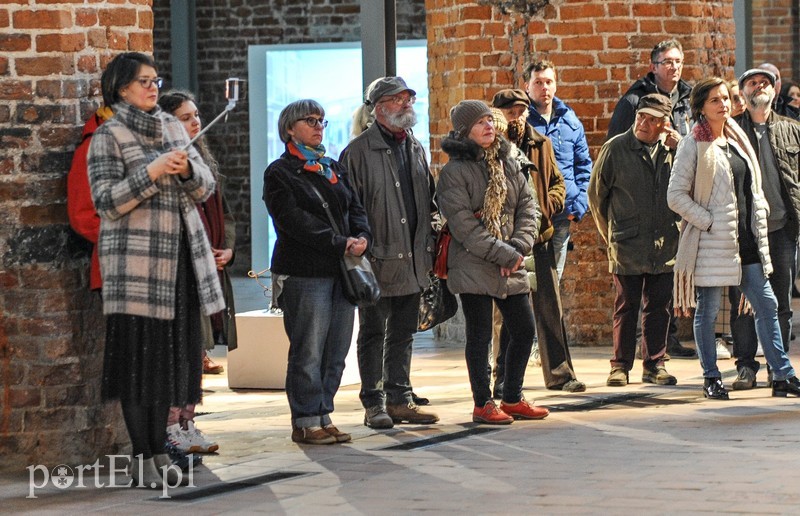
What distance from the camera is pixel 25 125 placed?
673 centimetres

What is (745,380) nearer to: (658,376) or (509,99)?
(658,376)

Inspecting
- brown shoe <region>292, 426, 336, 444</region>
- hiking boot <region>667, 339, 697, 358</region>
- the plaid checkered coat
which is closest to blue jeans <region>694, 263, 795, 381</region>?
hiking boot <region>667, 339, 697, 358</region>

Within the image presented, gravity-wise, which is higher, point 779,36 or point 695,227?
point 779,36

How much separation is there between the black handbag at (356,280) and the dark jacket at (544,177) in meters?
1.65

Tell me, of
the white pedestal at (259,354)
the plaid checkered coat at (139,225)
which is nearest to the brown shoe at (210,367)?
the white pedestal at (259,354)

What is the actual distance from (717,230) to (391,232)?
5.96 feet

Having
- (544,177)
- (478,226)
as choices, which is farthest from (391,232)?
(544,177)

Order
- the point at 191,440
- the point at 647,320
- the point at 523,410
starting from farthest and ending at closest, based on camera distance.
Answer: the point at 647,320 → the point at 523,410 → the point at 191,440

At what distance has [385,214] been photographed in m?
7.71

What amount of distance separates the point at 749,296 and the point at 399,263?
2041mm

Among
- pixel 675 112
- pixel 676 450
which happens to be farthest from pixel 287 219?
pixel 675 112

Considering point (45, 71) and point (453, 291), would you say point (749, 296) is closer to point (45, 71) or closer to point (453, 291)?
point (453, 291)

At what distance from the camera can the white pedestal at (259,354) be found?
933cm

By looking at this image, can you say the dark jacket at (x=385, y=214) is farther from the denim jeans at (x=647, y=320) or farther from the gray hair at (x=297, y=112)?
the denim jeans at (x=647, y=320)
